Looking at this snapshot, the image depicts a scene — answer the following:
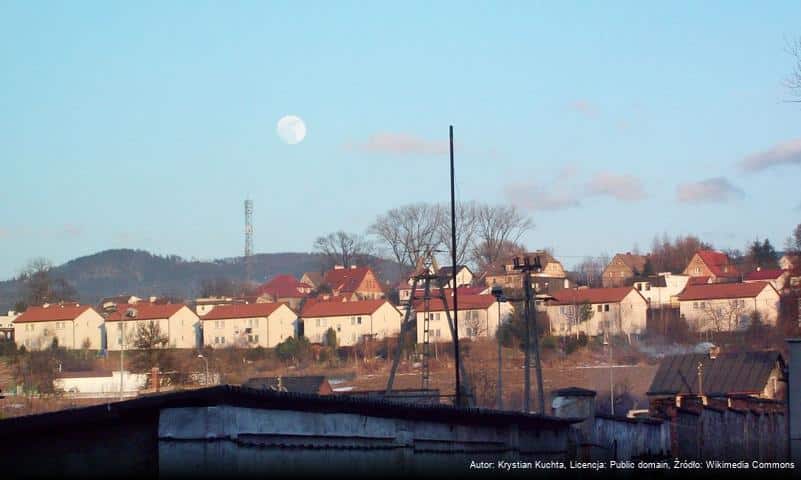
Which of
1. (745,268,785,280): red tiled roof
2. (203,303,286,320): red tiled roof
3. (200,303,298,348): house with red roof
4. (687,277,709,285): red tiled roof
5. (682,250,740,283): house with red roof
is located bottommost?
(200,303,298,348): house with red roof

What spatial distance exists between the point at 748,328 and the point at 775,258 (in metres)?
38.5

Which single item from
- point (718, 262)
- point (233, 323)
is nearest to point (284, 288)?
point (233, 323)

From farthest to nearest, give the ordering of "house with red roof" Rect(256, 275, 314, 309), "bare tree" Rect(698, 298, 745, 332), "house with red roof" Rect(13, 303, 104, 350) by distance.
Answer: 1. "house with red roof" Rect(256, 275, 314, 309)
2. "house with red roof" Rect(13, 303, 104, 350)
3. "bare tree" Rect(698, 298, 745, 332)

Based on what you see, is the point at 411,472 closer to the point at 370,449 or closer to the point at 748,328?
the point at 370,449

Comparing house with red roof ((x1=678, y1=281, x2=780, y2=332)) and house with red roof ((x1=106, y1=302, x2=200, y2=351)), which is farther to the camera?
house with red roof ((x1=106, y1=302, x2=200, y2=351))

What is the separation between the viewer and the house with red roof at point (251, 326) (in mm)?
93500

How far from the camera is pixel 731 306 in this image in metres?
88.6

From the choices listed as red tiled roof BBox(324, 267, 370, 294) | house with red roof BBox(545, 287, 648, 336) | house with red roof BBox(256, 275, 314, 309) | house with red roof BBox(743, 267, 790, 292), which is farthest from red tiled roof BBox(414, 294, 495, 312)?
house with red roof BBox(256, 275, 314, 309)

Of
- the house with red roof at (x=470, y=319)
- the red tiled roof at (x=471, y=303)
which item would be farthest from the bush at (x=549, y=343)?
the red tiled roof at (x=471, y=303)

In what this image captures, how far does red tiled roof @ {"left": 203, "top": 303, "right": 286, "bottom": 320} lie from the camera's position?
94.6 meters

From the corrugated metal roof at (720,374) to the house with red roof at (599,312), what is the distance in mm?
41488

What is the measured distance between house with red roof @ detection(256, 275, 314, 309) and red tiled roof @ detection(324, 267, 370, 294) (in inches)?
181

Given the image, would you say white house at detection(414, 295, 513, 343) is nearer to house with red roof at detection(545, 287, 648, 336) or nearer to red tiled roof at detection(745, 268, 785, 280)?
house with red roof at detection(545, 287, 648, 336)

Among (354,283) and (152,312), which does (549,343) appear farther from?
(354,283)
